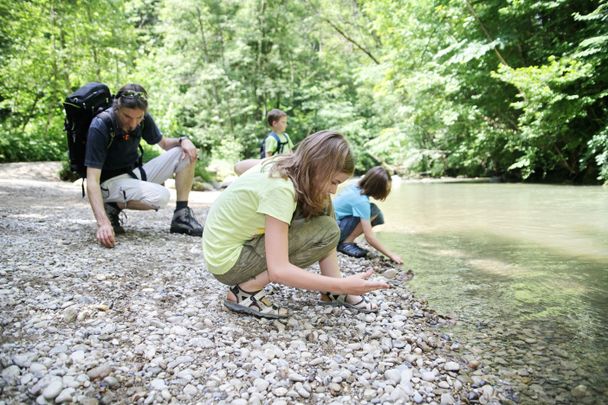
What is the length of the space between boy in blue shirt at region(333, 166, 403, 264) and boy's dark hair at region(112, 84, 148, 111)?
1875 millimetres

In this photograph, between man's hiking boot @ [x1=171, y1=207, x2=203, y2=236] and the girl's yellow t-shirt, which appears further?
man's hiking boot @ [x1=171, y1=207, x2=203, y2=236]

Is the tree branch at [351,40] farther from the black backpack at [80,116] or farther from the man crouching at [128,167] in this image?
the black backpack at [80,116]

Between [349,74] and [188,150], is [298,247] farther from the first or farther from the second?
[349,74]

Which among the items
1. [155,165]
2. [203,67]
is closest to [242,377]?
[155,165]

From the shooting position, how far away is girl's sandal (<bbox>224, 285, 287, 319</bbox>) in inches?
84.4

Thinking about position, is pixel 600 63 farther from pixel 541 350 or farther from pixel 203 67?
pixel 203 67

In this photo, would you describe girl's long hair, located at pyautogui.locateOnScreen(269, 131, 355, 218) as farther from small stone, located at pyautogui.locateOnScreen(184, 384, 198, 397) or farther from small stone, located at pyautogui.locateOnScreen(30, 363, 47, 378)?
small stone, located at pyautogui.locateOnScreen(30, 363, 47, 378)

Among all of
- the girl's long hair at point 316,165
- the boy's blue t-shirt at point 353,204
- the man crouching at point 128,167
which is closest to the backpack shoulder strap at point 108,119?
the man crouching at point 128,167

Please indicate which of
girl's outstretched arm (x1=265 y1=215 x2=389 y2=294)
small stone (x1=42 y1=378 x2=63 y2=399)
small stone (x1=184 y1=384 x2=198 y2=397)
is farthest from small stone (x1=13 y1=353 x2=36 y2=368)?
girl's outstretched arm (x1=265 y1=215 x2=389 y2=294)

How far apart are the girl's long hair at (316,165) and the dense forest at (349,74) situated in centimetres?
952

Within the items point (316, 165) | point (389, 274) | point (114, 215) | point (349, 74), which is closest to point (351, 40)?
point (349, 74)

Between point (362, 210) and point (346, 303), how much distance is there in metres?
1.35

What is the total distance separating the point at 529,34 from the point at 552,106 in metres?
2.65

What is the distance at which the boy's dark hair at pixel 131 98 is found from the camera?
307cm
